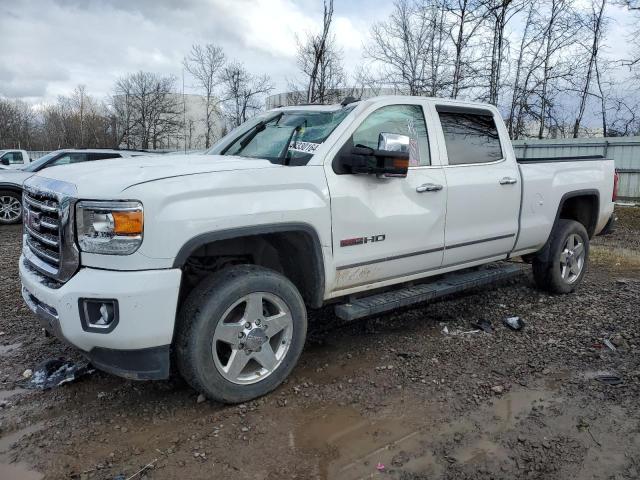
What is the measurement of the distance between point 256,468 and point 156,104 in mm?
45351

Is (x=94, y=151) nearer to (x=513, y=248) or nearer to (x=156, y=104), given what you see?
(x=513, y=248)

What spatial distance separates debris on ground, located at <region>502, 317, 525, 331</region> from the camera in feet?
15.4

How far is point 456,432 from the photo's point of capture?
298cm

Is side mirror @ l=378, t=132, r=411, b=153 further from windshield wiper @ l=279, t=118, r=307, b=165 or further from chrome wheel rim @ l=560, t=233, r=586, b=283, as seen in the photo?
chrome wheel rim @ l=560, t=233, r=586, b=283

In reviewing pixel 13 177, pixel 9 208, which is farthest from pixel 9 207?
pixel 13 177

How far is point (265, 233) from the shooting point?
321 centimetres

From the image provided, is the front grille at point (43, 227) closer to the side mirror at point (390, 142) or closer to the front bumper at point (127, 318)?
the front bumper at point (127, 318)

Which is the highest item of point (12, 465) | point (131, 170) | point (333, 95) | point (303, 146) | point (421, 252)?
point (333, 95)

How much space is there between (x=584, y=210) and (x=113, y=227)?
534 centimetres

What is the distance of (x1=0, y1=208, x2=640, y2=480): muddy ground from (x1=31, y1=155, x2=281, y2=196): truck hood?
1448 millimetres

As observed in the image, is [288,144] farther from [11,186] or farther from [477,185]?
[11,186]

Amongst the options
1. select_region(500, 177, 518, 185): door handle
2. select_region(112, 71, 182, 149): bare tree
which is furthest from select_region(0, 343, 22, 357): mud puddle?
select_region(112, 71, 182, 149): bare tree

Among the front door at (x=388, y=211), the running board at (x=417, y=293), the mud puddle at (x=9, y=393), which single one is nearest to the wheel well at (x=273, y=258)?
the front door at (x=388, y=211)

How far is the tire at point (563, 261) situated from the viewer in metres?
5.50
